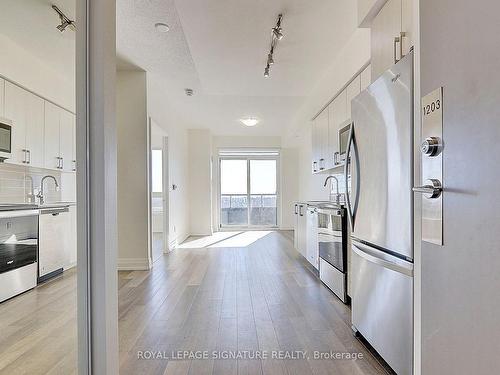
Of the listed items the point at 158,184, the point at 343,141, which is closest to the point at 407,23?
the point at 343,141

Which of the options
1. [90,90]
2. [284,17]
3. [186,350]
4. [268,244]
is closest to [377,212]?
[186,350]

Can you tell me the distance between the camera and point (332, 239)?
301cm

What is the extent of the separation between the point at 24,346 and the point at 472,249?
7.51ft

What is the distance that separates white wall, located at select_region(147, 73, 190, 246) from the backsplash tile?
2503 mm

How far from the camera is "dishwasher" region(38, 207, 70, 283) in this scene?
1746mm

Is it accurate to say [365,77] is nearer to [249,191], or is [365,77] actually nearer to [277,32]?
[277,32]

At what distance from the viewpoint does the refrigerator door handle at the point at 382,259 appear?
1478 mm

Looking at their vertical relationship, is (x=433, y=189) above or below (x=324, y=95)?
below

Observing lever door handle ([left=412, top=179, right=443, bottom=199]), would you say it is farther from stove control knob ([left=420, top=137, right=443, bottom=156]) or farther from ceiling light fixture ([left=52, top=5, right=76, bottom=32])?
ceiling light fixture ([left=52, top=5, right=76, bottom=32])

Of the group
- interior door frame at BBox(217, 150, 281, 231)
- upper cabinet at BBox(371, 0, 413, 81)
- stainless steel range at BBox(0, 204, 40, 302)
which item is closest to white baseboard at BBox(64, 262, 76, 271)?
stainless steel range at BBox(0, 204, 40, 302)

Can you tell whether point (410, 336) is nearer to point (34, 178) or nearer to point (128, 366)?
point (128, 366)

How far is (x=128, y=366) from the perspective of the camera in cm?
178

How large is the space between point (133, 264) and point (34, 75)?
288 centimetres

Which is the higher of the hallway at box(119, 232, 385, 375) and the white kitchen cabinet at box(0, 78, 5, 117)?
the white kitchen cabinet at box(0, 78, 5, 117)
